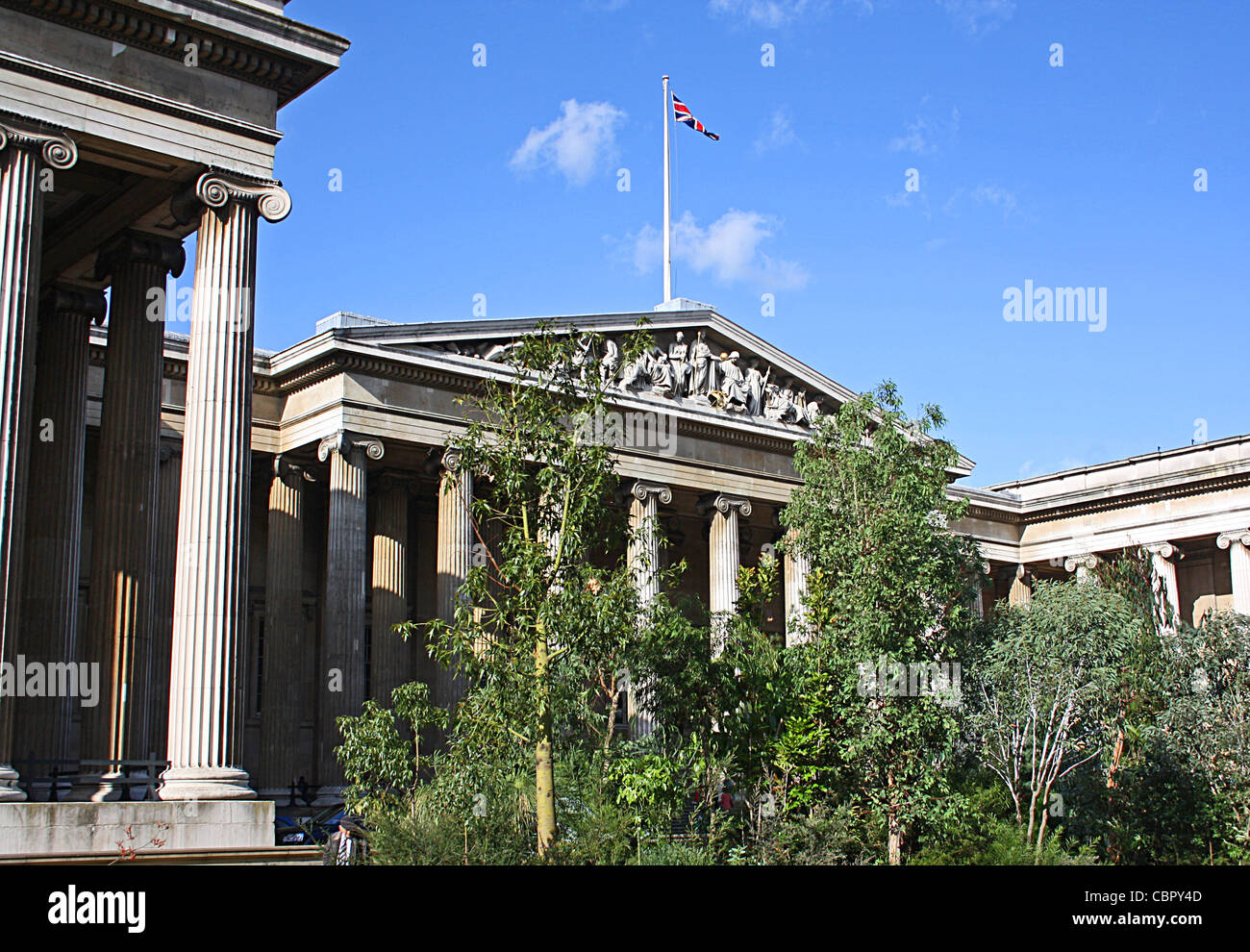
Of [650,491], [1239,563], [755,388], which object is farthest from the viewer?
[1239,563]

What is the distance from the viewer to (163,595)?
31.7m

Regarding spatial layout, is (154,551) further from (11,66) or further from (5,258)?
(11,66)

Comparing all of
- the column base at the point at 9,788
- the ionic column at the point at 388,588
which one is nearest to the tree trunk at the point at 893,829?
the column base at the point at 9,788

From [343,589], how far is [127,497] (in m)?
14.1

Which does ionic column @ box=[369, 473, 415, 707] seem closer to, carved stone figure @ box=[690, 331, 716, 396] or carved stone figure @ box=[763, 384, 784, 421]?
carved stone figure @ box=[690, 331, 716, 396]

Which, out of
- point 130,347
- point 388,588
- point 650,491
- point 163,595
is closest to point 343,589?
point 388,588

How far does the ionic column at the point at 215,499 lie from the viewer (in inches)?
747

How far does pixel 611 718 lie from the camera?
2200 centimetres

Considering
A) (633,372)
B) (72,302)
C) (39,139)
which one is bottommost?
(72,302)

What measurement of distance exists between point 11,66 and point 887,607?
1766 cm

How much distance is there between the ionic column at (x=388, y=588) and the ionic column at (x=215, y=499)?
1752cm

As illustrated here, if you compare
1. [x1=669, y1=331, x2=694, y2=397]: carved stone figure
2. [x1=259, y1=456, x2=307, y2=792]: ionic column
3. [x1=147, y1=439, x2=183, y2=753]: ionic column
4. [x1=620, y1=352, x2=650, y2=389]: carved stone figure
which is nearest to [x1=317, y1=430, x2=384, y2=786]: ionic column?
[x1=259, y1=456, x2=307, y2=792]: ionic column

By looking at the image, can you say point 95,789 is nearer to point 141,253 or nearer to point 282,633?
point 141,253
